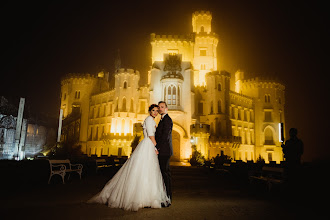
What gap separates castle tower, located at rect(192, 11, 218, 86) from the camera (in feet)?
137

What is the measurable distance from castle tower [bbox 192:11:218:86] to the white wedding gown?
3614 cm

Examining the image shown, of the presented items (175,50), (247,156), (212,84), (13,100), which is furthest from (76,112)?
(247,156)

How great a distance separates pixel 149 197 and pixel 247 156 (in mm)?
36591

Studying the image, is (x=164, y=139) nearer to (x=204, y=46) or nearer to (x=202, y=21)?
(x=204, y=46)

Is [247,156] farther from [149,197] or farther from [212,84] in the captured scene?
[149,197]

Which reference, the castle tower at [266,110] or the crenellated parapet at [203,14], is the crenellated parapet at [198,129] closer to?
the castle tower at [266,110]

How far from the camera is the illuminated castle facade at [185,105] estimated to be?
31.8m

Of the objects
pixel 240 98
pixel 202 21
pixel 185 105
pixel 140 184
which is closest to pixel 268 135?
pixel 240 98

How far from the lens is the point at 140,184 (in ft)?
16.6

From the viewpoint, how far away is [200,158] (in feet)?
81.8

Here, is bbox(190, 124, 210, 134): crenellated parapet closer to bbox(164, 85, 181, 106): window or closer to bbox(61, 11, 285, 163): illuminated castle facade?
bbox(61, 11, 285, 163): illuminated castle facade

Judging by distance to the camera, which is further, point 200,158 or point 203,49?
point 203,49

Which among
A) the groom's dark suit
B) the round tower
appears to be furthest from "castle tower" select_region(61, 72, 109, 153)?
the groom's dark suit

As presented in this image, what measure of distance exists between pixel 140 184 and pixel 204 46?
132ft
